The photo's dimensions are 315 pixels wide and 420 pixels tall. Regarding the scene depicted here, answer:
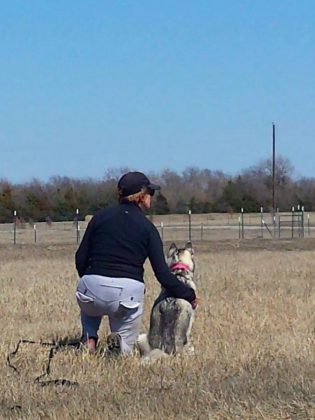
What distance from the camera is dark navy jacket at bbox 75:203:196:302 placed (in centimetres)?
861

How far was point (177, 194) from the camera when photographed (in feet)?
300

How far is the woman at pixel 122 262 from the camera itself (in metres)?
8.59

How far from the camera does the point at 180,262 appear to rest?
9.90m

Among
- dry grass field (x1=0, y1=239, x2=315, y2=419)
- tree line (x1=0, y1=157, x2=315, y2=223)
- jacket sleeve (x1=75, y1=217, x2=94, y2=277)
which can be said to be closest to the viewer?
dry grass field (x1=0, y1=239, x2=315, y2=419)

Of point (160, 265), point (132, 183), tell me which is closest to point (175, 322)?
point (160, 265)

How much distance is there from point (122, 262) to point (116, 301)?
1.20 ft

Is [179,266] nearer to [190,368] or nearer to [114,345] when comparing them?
[114,345]

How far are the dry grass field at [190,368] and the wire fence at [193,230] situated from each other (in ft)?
109

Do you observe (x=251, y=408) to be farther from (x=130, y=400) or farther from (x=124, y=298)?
(x=124, y=298)

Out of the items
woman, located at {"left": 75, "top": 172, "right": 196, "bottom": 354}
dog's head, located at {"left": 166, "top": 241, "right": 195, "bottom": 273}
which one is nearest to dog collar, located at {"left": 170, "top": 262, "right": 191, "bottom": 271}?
dog's head, located at {"left": 166, "top": 241, "right": 195, "bottom": 273}

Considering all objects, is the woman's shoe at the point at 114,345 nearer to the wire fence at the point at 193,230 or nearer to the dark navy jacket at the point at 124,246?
the dark navy jacket at the point at 124,246

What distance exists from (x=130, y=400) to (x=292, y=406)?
47.6 inches

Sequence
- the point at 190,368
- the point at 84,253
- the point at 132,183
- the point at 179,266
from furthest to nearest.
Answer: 1. the point at 179,266
2. the point at 84,253
3. the point at 132,183
4. the point at 190,368

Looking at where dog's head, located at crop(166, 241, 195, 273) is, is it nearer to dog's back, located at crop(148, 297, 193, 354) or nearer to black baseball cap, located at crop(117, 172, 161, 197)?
dog's back, located at crop(148, 297, 193, 354)
